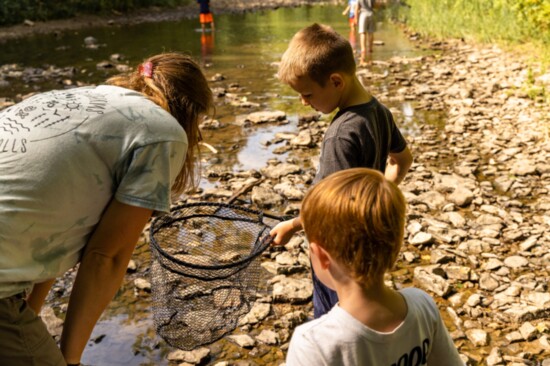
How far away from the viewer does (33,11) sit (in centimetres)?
1955

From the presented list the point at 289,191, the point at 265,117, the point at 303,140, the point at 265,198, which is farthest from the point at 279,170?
the point at 265,117

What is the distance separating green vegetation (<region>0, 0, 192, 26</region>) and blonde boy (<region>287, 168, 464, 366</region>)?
19481 mm

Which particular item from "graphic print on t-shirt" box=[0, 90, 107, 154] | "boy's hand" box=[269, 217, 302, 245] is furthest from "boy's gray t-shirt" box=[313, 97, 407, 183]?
"graphic print on t-shirt" box=[0, 90, 107, 154]

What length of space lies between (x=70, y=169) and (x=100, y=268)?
0.35m

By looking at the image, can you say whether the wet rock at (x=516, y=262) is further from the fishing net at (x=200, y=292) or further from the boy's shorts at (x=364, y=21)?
the boy's shorts at (x=364, y=21)

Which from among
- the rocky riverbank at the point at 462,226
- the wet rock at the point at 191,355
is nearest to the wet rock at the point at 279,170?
the rocky riverbank at the point at 462,226

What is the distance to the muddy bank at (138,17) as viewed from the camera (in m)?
18.1

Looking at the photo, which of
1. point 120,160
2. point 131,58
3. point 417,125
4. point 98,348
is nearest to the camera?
point 120,160

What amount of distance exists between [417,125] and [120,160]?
17.3ft

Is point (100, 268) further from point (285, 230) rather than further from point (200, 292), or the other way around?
Result: point (200, 292)

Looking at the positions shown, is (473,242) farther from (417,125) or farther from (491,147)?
(417,125)

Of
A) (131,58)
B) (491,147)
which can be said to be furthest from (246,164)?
(131,58)

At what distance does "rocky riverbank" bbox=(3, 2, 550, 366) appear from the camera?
9.84 feet

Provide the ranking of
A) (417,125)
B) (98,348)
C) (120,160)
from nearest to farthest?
(120,160) < (98,348) < (417,125)
